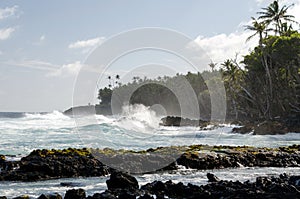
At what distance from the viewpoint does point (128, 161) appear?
15.3 meters

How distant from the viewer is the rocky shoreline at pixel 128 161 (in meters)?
13.8

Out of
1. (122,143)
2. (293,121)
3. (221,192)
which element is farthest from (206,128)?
(221,192)

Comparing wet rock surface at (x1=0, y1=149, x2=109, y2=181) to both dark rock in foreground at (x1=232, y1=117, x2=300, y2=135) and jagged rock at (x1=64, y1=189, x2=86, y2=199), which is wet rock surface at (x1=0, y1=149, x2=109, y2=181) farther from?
dark rock in foreground at (x1=232, y1=117, x2=300, y2=135)

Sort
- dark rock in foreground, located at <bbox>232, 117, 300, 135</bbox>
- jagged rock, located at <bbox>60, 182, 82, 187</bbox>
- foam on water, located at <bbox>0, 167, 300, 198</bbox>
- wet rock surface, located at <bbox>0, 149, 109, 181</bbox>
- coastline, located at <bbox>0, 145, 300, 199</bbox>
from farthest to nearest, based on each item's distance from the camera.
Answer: dark rock in foreground, located at <bbox>232, 117, 300, 135</bbox>
wet rock surface, located at <bbox>0, 149, 109, 181</bbox>
jagged rock, located at <bbox>60, 182, 82, 187</bbox>
foam on water, located at <bbox>0, 167, 300, 198</bbox>
coastline, located at <bbox>0, 145, 300, 199</bbox>

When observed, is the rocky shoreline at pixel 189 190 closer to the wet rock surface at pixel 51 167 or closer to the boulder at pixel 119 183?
the boulder at pixel 119 183

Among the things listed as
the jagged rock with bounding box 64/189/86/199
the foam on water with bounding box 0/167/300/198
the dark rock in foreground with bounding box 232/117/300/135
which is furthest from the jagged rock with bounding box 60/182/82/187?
the dark rock in foreground with bounding box 232/117/300/135

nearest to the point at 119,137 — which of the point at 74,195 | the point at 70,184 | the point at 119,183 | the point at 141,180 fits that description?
the point at 141,180

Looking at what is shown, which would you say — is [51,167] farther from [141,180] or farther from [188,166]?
[188,166]

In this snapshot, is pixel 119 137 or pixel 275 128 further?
pixel 275 128

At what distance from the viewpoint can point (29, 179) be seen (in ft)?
43.0

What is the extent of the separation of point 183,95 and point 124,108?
2193 millimetres

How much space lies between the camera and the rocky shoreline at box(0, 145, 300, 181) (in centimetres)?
1384

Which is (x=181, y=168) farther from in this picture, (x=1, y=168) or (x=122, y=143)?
(x=122, y=143)

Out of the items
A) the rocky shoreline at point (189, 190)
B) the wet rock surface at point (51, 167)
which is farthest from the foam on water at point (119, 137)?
the rocky shoreline at point (189, 190)
